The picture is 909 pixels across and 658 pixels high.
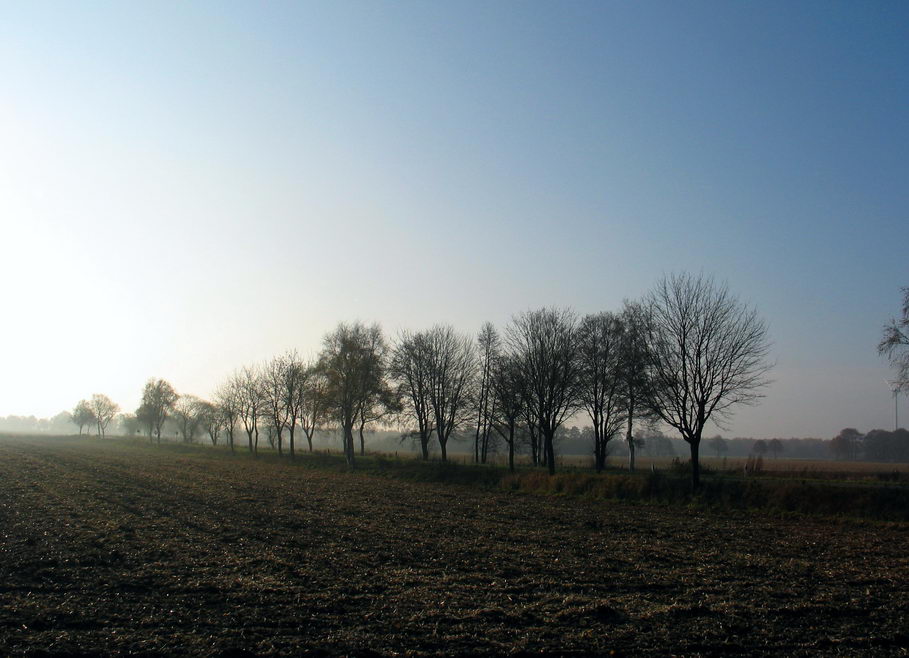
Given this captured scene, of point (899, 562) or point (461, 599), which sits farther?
point (899, 562)

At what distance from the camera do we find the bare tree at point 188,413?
128 metres

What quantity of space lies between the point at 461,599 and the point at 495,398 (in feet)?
162

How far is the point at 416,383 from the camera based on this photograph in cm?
6556

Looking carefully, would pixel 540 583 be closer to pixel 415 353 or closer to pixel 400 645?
pixel 400 645

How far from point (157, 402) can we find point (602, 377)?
9857cm

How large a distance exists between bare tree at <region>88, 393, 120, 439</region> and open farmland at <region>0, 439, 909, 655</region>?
475 ft

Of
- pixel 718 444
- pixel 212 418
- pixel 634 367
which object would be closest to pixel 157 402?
pixel 212 418

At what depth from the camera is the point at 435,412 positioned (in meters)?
64.4

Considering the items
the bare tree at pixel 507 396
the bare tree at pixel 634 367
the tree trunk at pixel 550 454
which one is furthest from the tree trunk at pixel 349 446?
the bare tree at pixel 634 367

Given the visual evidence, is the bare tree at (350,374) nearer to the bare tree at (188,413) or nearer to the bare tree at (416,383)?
the bare tree at (416,383)

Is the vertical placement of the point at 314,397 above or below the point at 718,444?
above

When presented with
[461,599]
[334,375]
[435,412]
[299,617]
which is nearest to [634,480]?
[461,599]

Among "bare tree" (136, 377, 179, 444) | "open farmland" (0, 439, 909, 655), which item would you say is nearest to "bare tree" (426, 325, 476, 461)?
"open farmland" (0, 439, 909, 655)

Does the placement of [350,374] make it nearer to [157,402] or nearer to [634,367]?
[634,367]
